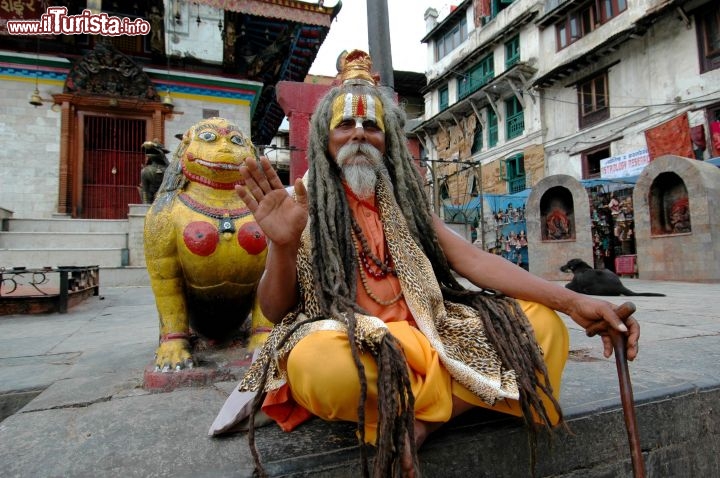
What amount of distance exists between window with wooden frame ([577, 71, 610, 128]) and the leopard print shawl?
52.7 ft

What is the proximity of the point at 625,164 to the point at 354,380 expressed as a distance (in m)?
15.3

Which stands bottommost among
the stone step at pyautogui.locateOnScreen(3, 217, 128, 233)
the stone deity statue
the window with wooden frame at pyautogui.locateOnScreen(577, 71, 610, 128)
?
the stone step at pyautogui.locateOnScreen(3, 217, 128, 233)

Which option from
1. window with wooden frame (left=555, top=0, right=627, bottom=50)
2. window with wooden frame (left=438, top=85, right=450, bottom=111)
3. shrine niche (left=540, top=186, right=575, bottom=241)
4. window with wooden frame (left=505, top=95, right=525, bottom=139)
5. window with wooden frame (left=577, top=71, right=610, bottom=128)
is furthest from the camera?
window with wooden frame (left=438, top=85, right=450, bottom=111)

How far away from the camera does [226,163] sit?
6.41 feet

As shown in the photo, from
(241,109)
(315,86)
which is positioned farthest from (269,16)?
(315,86)

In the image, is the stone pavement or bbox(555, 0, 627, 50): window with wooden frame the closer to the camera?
the stone pavement

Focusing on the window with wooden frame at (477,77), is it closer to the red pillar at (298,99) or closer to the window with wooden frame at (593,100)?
the window with wooden frame at (593,100)

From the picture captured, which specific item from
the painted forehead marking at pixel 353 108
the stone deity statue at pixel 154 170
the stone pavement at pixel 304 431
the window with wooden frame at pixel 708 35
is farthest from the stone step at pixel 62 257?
the window with wooden frame at pixel 708 35

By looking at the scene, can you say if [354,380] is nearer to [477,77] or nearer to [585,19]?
[585,19]

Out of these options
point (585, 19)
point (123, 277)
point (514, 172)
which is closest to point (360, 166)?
point (123, 277)

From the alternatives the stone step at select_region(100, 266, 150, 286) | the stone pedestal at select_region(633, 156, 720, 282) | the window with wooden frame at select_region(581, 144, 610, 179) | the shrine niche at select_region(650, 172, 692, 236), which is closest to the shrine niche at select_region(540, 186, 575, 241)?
the stone pedestal at select_region(633, 156, 720, 282)

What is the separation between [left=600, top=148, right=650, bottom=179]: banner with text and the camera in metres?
13.1

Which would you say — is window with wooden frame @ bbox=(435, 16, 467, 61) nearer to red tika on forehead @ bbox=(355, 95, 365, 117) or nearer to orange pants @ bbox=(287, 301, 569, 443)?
red tika on forehead @ bbox=(355, 95, 365, 117)

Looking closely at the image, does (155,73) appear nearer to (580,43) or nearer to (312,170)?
(312,170)
